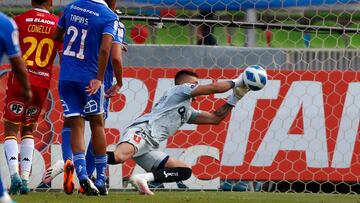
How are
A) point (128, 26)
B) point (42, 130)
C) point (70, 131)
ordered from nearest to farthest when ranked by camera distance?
point (70, 131), point (42, 130), point (128, 26)

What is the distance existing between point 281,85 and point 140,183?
266 cm

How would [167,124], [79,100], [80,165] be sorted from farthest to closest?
[167,124]
[79,100]
[80,165]

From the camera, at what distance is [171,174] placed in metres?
10.4

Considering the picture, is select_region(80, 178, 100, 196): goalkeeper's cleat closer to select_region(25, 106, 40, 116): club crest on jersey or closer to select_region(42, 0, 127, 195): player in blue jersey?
select_region(42, 0, 127, 195): player in blue jersey

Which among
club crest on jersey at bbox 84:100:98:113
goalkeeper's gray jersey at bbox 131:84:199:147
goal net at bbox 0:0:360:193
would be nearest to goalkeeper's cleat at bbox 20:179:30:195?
club crest on jersey at bbox 84:100:98:113

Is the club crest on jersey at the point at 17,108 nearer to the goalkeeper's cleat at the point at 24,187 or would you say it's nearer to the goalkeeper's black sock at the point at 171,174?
the goalkeeper's cleat at the point at 24,187

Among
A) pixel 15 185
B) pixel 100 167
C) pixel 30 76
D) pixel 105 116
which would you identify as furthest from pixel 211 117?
pixel 15 185

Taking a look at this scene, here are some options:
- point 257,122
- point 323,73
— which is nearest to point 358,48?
point 323,73

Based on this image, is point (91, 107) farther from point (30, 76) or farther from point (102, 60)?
point (30, 76)

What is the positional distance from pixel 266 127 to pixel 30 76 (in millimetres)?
3138

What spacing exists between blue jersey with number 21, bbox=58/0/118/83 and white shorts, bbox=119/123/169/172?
1.26 metres

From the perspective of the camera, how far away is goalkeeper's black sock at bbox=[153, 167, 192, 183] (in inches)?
407

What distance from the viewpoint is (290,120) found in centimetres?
1209

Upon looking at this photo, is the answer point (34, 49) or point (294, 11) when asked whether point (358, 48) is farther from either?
point (34, 49)
